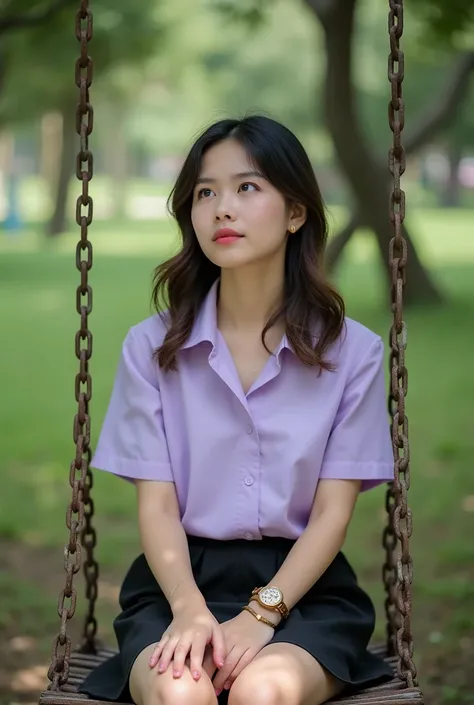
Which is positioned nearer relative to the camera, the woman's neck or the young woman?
the young woman

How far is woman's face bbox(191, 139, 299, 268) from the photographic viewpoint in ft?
9.36

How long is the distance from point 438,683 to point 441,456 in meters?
3.73

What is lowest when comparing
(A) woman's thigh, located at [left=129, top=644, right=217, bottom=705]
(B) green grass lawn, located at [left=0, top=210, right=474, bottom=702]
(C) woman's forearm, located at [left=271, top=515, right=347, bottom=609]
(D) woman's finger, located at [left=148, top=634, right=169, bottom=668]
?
(B) green grass lawn, located at [left=0, top=210, right=474, bottom=702]

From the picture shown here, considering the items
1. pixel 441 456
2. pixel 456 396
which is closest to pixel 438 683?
pixel 441 456

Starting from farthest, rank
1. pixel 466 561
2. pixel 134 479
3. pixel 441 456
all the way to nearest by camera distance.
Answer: pixel 441 456, pixel 466 561, pixel 134 479

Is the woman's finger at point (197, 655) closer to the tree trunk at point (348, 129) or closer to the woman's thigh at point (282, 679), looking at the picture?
the woman's thigh at point (282, 679)

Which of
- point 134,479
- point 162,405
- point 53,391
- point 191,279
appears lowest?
point 53,391

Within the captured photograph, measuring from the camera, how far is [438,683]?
4332 mm

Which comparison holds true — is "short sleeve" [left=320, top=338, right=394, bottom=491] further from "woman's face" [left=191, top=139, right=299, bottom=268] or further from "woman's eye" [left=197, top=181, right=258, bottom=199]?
"woman's eye" [left=197, top=181, right=258, bottom=199]

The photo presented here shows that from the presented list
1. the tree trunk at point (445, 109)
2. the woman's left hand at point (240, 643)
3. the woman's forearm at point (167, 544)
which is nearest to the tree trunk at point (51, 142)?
the tree trunk at point (445, 109)

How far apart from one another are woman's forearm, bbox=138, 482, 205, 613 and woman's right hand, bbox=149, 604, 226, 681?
6cm

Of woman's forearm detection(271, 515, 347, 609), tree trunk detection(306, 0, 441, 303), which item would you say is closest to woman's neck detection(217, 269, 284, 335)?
woman's forearm detection(271, 515, 347, 609)

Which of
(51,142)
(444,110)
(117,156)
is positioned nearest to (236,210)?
(444,110)

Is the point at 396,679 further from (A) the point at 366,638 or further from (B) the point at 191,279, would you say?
(B) the point at 191,279
